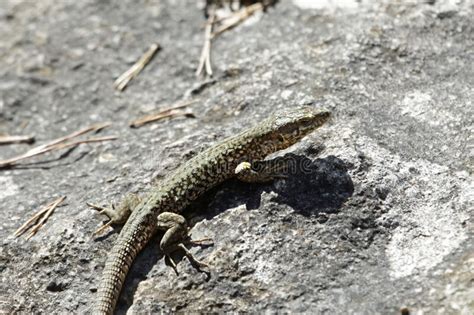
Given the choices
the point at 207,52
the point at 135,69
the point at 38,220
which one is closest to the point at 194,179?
the point at 38,220

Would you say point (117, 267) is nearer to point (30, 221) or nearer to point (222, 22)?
Result: point (30, 221)

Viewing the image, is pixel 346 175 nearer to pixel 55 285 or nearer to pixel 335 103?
pixel 335 103

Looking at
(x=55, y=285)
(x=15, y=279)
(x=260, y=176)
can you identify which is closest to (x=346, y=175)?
(x=260, y=176)

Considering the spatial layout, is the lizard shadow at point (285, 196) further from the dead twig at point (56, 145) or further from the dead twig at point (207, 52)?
the dead twig at point (207, 52)

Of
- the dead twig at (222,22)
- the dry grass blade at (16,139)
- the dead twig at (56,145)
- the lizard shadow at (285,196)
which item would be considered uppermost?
the dead twig at (222,22)

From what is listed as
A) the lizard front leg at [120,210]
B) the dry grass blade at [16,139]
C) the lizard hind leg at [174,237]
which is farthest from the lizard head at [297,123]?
the dry grass blade at [16,139]

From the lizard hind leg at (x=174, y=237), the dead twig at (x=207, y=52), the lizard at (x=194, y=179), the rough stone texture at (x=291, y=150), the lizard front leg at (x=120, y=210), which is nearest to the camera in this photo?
the rough stone texture at (x=291, y=150)

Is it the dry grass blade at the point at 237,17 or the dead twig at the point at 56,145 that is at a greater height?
the dry grass blade at the point at 237,17

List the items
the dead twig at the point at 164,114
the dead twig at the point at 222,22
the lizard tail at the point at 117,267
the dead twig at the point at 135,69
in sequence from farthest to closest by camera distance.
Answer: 1. the dead twig at the point at 222,22
2. the dead twig at the point at 135,69
3. the dead twig at the point at 164,114
4. the lizard tail at the point at 117,267
